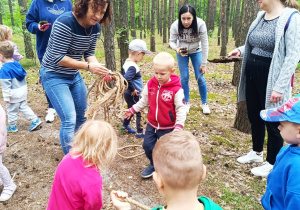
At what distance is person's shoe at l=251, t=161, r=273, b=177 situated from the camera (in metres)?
3.32

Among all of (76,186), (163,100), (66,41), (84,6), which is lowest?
(76,186)

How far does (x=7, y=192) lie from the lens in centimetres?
296

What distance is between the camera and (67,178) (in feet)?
6.16

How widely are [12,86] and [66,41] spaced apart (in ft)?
7.05

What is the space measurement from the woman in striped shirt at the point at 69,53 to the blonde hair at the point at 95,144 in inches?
44.1

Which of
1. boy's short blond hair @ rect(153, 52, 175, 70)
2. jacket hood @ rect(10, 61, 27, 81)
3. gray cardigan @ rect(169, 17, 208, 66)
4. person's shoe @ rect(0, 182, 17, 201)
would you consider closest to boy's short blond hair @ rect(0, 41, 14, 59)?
jacket hood @ rect(10, 61, 27, 81)

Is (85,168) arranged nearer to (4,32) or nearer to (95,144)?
(95,144)

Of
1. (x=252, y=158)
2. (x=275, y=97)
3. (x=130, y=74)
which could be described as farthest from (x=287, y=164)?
(x=130, y=74)

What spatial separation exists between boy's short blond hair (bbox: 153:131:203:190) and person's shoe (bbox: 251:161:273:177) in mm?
2447

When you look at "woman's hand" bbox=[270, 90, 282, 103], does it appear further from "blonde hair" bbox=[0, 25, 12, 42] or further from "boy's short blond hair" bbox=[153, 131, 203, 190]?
"blonde hair" bbox=[0, 25, 12, 42]

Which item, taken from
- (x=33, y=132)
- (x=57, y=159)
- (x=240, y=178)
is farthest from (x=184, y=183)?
(x=33, y=132)

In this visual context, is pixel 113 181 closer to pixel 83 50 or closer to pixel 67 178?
pixel 67 178

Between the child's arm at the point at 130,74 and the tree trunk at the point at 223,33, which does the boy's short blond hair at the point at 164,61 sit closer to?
the child's arm at the point at 130,74

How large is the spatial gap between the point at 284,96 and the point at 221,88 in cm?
497
